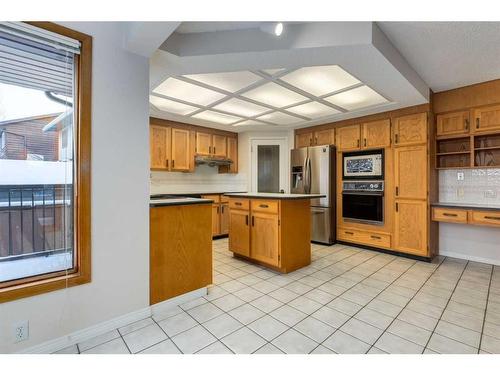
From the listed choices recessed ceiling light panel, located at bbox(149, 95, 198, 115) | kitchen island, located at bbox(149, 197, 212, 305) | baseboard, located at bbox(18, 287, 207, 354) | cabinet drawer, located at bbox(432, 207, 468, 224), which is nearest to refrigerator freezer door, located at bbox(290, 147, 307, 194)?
cabinet drawer, located at bbox(432, 207, 468, 224)

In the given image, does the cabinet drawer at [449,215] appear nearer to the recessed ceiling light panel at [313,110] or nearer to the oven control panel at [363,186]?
the oven control panel at [363,186]

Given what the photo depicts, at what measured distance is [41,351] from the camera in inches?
61.2

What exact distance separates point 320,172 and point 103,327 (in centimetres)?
380

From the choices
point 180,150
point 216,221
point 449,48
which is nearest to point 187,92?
point 180,150

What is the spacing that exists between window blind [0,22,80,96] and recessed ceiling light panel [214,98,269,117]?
2013mm

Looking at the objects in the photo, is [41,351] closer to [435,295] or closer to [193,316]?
[193,316]

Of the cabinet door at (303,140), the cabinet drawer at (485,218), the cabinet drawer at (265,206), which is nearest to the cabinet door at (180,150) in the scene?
the cabinet drawer at (265,206)

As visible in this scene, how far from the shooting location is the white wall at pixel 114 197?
1.70m

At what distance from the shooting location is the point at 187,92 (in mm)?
3127

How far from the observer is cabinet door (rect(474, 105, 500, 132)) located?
10.1 feet

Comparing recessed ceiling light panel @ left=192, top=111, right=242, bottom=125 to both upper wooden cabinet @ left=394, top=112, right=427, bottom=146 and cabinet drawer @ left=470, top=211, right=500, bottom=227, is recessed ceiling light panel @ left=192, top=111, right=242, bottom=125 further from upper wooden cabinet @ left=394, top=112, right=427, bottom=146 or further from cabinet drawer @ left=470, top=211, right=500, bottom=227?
cabinet drawer @ left=470, top=211, right=500, bottom=227

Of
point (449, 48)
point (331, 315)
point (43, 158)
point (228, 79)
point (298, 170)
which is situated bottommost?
point (331, 315)

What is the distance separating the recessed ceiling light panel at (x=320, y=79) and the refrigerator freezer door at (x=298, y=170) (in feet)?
5.82

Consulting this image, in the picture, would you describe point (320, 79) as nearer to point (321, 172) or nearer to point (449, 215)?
point (321, 172)
